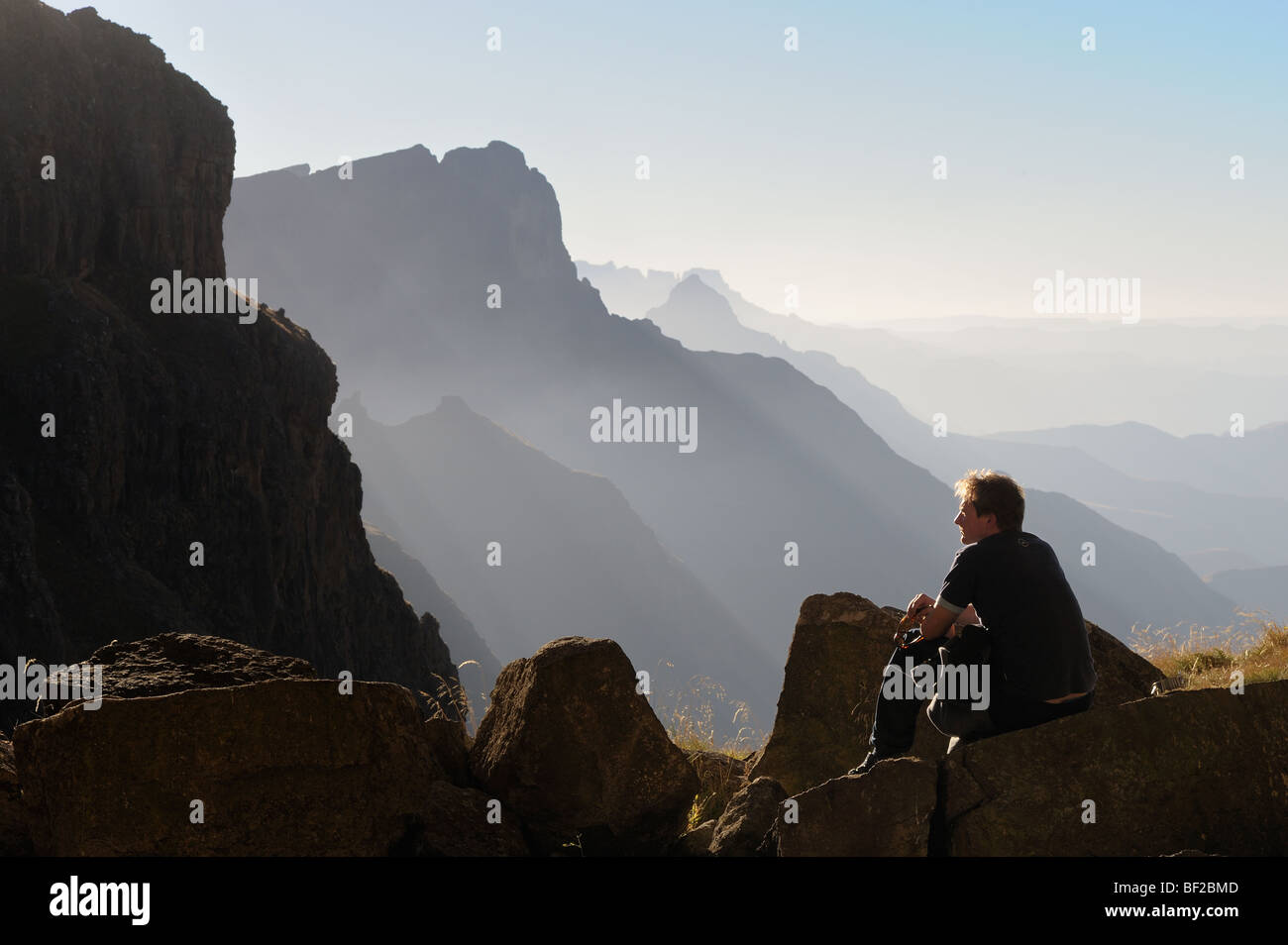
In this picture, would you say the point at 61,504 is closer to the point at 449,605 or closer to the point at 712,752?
the point at 712,752

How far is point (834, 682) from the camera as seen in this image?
8891mm

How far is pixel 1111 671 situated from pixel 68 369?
5491 centimetres

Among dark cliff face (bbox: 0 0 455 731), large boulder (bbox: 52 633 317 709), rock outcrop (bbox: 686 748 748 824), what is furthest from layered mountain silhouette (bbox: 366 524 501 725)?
large boulder (bbox: 52 633 317 709)

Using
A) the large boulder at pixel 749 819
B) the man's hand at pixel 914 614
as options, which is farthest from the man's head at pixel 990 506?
the large boulder at pixel 749 819

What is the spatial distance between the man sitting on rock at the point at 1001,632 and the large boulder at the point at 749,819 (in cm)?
62

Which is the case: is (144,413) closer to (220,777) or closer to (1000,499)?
(220,777)

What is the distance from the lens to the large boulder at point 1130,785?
5703 mm

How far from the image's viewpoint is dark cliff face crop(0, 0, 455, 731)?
4731cm

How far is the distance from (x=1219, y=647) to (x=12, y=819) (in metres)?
13.3

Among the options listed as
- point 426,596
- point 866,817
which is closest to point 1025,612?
point 866,817

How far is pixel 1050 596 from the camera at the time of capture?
5.96 m

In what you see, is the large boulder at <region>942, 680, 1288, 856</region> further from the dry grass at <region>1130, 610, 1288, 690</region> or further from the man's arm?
the dry grass at <region>1130, 610, 1288, 690</region>

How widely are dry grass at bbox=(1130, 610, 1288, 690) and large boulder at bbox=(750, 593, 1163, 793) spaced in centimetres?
295
